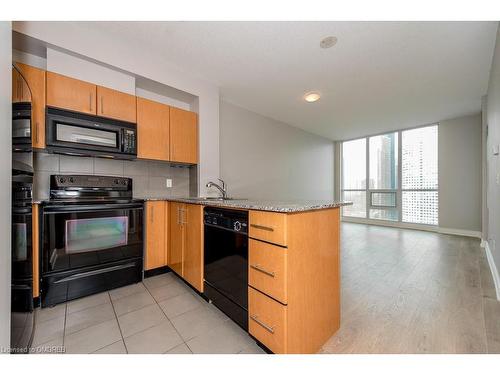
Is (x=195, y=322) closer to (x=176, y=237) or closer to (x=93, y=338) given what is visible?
(x=93, y=338)

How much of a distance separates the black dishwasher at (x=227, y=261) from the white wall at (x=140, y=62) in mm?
1369

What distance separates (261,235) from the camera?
1.23 meters

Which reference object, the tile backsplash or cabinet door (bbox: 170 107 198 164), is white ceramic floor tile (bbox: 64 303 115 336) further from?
cabinet door (bbox: 170 107 198 164)

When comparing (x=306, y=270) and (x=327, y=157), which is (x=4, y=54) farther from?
(x=327, y=157)

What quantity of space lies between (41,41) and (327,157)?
6272 mm

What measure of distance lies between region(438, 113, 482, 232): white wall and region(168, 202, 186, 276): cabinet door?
564cm

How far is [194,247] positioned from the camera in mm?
1919

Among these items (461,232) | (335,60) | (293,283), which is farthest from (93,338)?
(461,232)

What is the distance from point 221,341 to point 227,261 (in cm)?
50

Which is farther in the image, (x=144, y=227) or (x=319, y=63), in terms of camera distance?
(x=319, y=63)

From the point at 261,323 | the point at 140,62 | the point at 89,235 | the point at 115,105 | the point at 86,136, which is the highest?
the point at 140,62

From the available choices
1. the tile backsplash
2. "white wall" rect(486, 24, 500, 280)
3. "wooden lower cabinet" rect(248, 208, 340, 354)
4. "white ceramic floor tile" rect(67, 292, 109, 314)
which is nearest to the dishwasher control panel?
"wooden lower cabinet" rect(248, 208, 340, 354)

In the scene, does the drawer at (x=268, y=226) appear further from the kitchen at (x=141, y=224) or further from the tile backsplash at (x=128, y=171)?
the tile backsplash at (x=128, y=171)

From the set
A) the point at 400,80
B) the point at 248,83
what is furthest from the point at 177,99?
the point at 400,80
